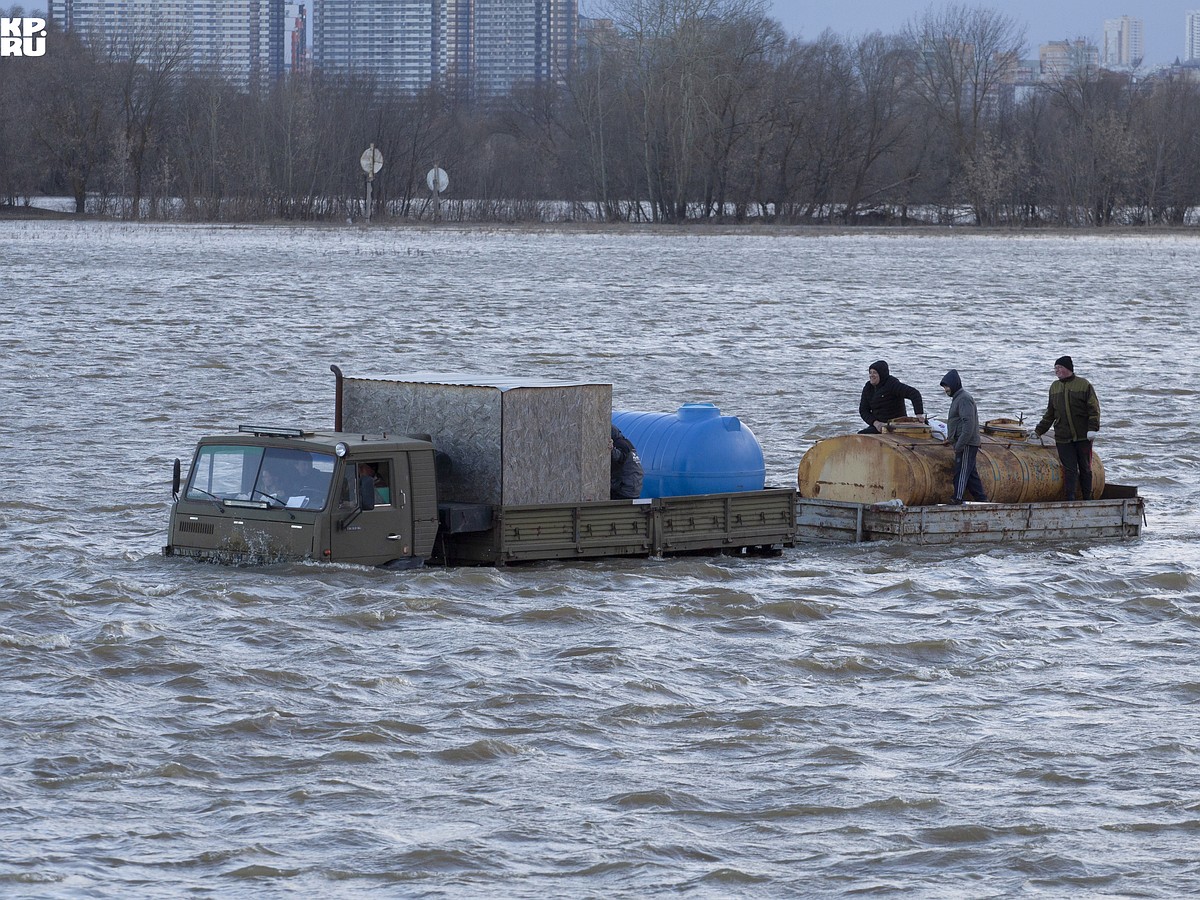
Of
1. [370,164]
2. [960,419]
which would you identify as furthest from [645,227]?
[960,419]

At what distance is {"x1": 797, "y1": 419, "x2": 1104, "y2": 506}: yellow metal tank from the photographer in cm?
2094

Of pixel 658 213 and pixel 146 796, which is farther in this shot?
pixel 658 213

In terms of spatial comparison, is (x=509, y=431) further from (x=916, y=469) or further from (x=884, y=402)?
(x=884, y=402)

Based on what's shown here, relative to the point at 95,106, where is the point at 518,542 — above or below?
below

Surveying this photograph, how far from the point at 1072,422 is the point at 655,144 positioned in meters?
89.4

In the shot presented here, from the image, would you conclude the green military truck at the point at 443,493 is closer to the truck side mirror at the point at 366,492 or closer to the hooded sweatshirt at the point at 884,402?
the truck side mirror at the point at 366,492

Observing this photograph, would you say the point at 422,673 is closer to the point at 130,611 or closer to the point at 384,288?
the point at 130,611

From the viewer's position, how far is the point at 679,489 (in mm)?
20109

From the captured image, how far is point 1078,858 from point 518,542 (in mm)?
8070

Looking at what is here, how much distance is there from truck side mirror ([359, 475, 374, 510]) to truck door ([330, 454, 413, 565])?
3 centimetres

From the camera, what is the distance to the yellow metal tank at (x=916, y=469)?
20.9 meters

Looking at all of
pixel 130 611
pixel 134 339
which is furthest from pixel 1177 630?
pixel 134 339

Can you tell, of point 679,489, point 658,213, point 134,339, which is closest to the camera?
point 679,489

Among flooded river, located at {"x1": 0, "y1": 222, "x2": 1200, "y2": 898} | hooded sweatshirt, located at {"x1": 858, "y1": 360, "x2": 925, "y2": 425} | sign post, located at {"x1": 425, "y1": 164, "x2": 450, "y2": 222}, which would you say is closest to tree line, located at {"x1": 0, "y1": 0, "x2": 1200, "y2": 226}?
sign post, located at {"x1": 425, "y1": 164, "x2": 450, "y2": 222}
